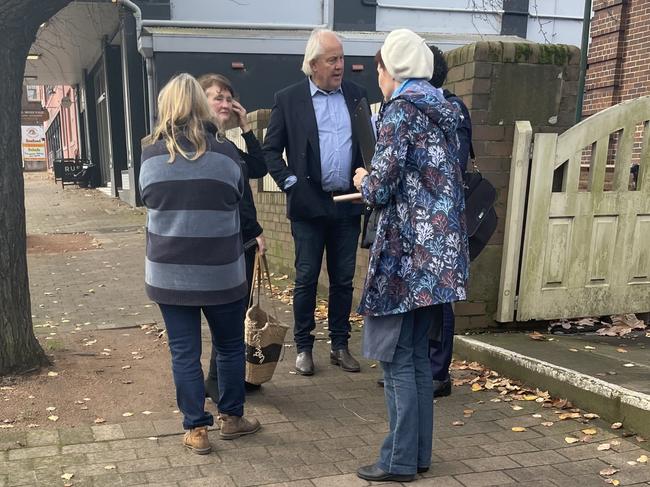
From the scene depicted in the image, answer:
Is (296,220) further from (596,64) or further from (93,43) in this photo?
(93,43)

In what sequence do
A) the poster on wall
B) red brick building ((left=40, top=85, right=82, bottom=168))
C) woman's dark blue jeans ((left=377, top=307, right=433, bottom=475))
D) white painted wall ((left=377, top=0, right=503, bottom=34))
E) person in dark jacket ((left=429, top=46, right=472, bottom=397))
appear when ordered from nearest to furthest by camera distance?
woman's dark blue jeans ((left=377, top=307, right=433, bottom=475))
person in dark jacket ((left=429, top=46, right=472, bottom=397))
white painted wall ((left=377, top=0, right=503, bottom=34))
red brick building ((left=40, top=85, right=82, bottom=168))
the poster on wall

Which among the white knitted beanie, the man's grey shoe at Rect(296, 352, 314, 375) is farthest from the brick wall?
the white knitted beanie

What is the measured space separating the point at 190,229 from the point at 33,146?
47.5 metres

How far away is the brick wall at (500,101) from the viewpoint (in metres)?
4.30

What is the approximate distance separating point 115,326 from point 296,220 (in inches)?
89.7

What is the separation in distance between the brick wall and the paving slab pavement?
1.03 metres

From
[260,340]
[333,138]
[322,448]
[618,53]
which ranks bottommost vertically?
[322,448]

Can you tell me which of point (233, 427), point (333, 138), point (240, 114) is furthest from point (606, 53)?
point (233, 427)

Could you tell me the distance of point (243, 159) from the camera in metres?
3.39

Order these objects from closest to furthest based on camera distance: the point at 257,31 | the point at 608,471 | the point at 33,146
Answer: the point at 608,471 → the point at 257,31 → the point at 33,146

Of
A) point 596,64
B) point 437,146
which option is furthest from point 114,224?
point 437,146

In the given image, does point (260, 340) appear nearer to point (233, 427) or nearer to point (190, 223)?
point (233, 427)

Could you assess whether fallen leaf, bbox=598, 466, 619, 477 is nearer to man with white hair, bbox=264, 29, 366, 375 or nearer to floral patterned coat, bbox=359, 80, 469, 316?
floral patterned coat, bbox=359, 80, 469, 316

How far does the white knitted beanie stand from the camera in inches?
101
